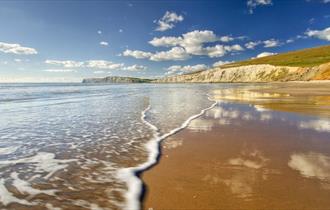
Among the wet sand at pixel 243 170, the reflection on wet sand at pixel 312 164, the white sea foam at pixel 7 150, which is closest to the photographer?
the wet sand at pixel 243 170

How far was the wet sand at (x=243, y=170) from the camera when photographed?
12.4ft

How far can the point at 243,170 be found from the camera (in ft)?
16.5

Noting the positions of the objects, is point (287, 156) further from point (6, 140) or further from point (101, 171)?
point (6, 140)

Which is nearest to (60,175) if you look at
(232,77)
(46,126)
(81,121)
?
(46,126)

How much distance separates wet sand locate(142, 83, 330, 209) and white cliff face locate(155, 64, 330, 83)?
78.6 m

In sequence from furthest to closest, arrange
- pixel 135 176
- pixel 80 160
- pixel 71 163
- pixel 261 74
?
A: pixel 261 74
pixel 80 160
pixel 71 163
pixel 135 176

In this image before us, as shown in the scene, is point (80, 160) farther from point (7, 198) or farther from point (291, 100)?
point (291, 100)

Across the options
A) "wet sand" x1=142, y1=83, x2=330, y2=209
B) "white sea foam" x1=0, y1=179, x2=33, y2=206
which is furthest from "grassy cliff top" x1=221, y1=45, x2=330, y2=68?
"white sea foam" x1=0, y1=179, x2=33, y2=206

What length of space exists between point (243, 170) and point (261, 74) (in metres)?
133

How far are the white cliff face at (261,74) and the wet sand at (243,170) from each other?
7860 cm

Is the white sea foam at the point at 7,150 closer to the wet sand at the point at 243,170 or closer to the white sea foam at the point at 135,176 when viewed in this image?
the white sea foam at the point at 135,176

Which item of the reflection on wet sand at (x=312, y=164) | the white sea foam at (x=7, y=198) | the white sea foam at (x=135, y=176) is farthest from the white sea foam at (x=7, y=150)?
the reflection on wet sand at (x=312, y=164)

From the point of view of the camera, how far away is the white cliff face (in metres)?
84.9

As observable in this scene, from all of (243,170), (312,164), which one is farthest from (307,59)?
(243,170)
